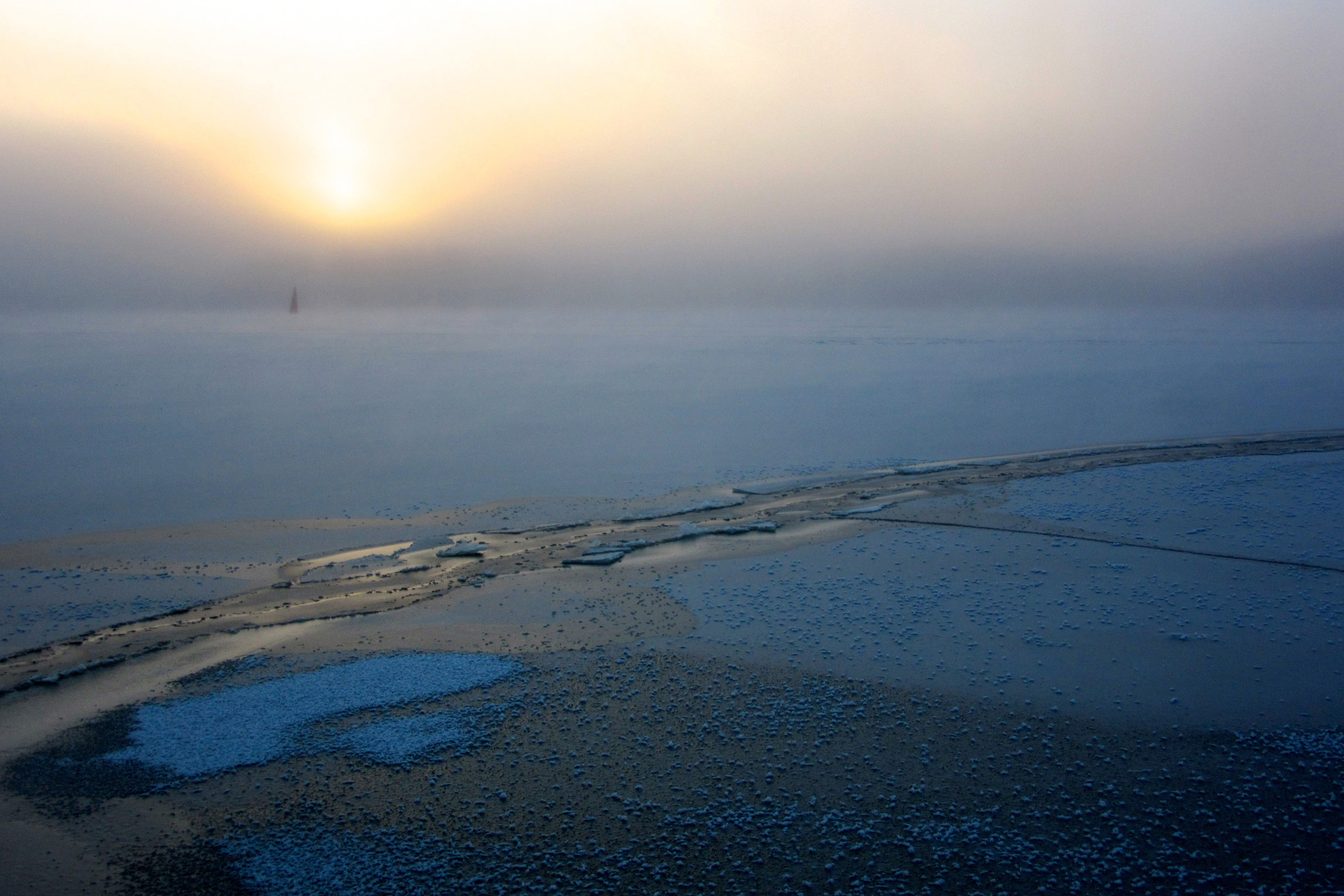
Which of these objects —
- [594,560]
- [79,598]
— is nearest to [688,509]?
[594,560]

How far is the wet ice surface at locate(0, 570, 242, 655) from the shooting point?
466 centimetres

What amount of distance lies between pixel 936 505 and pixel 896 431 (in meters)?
3.19

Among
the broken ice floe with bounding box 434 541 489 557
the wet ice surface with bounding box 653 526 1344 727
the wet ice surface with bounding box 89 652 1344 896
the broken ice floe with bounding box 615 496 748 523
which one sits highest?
the broken ice floe with bounding box 615 496 748 523

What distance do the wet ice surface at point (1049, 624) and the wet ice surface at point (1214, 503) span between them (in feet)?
1.69

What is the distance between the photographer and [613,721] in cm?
386

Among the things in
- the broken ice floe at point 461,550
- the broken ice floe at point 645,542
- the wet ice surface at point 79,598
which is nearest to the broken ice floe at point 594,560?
the broken ice floe at point 645,542

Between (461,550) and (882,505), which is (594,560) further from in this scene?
(882,505)

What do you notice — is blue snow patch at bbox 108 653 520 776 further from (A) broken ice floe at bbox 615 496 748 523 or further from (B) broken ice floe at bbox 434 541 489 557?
(A) broken ice floe at bbox 615 496 748 523

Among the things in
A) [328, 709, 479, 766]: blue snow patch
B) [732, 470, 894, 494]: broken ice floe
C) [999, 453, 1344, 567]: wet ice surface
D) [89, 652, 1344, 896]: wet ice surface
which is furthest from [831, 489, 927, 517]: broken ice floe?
[328, 709, 479, 766]: blue snow patch

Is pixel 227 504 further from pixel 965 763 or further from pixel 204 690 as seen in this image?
pixel 965 763

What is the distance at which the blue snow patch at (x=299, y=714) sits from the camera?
3.59 metres

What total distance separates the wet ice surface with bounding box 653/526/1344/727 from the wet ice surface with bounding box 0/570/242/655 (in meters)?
3.03

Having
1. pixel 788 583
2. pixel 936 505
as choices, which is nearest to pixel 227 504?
pixel 788 583

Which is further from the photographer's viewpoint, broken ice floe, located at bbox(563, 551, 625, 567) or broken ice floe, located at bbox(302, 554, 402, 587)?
broken ice floe, located at bbox(563, 551, 625, 567)
